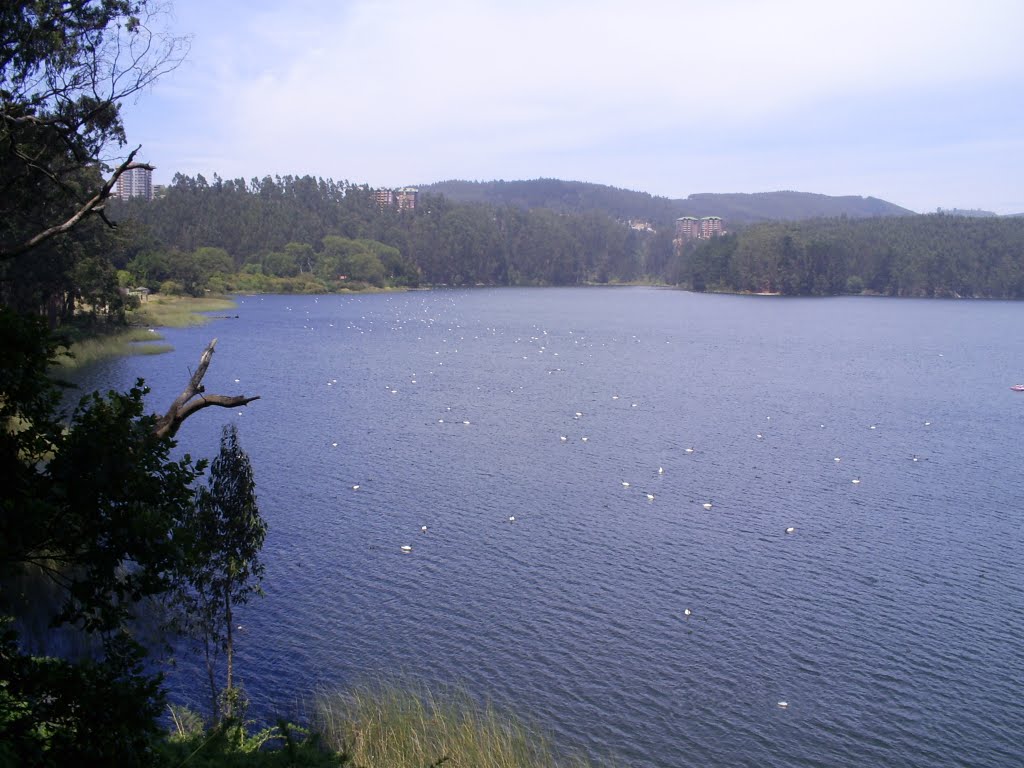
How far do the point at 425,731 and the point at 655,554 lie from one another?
35.1ft

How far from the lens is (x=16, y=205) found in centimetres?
1598

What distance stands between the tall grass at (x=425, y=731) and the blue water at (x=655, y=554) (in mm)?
634

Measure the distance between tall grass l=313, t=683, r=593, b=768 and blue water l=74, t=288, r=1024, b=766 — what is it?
0.63 metres

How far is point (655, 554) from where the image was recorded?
80.4 feet

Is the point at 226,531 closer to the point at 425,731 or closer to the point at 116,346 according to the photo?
the point at 425,731

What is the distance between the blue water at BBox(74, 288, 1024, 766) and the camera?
17.0 m

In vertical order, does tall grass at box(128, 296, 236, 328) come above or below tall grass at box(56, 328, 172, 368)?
above

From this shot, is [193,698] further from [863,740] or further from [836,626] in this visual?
[836,626]

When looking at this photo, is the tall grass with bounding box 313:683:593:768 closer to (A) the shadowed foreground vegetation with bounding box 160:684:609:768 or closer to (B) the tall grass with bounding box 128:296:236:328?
(A) the shadowed foreground vegetation with bounding box 160:684:609:768

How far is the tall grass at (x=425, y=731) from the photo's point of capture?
14461mm

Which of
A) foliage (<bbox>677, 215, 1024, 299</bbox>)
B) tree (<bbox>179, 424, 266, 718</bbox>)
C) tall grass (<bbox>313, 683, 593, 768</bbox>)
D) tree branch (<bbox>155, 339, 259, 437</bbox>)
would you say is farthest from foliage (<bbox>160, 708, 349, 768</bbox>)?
foliage (<bbox>677, 215, 1024, 299</bbox>)

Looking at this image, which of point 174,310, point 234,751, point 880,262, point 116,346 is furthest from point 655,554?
point 880,262

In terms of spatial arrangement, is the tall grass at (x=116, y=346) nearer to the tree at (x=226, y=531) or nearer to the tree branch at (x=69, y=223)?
the tree at (x=226, y=531)

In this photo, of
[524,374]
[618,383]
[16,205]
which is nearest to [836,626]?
[16,205]
